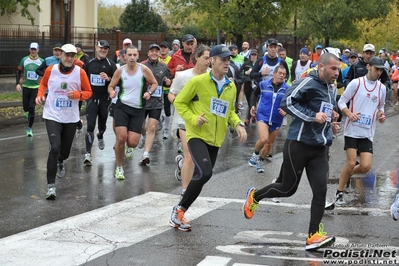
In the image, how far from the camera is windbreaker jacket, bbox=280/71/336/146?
764 cm

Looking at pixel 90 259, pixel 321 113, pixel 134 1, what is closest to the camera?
pixel 90 259

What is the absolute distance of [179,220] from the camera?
8.12 metres

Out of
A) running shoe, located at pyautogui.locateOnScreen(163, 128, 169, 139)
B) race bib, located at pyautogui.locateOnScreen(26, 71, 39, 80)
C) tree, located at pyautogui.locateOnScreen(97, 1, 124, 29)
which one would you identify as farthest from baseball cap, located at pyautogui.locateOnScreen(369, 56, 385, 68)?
tree, located at pyautogui.locateOnScreen(97, 1, 124, 29)

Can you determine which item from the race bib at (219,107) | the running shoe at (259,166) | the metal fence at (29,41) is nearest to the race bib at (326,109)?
the race bib at (219,107)

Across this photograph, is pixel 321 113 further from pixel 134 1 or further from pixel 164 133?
pixel 134 1

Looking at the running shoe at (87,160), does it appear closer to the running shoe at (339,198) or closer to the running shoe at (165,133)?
the running shoe at (165,133)

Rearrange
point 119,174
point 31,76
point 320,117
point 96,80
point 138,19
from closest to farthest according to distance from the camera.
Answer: point 320,117 < point 119,174 < point 96,80 < point 31,76 < point 138,19

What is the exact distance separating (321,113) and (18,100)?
18717 mm

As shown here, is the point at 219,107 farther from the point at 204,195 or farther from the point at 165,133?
the point at 165,133

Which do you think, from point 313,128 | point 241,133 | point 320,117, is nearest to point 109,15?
point 241,133

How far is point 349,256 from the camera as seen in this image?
23.2ft

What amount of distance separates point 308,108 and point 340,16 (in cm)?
3237

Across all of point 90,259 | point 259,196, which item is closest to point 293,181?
point 259,196

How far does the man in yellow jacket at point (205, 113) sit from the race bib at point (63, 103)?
2.50 meters
